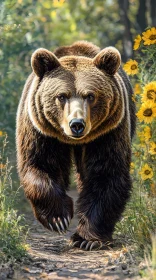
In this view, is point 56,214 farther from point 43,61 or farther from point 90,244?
point 43,61

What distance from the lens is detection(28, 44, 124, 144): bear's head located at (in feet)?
22.2

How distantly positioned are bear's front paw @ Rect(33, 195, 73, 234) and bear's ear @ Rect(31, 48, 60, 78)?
1.27 m

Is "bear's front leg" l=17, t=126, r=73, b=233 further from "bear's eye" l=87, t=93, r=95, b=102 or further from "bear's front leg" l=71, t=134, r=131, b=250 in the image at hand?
"bear's eye" l=87, t=93, r=95, b=102

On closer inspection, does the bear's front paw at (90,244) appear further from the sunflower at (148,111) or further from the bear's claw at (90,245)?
the sunflower at (148,111)

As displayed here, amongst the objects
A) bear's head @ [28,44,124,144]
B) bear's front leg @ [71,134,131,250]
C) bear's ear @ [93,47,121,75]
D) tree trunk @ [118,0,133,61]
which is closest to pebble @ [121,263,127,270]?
bear's front leg @ [71,134,131,250]

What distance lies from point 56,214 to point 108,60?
1.57m

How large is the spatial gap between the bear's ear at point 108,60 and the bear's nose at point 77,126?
1.00m

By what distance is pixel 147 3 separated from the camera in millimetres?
16219

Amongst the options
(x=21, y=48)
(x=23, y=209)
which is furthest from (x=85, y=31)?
(x=23, y=209)

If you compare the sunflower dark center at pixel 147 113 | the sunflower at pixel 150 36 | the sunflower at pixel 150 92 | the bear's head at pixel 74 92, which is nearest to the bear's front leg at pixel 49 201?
the bear's head at pixel 74 92

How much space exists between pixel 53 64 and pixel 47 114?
0.51 metres

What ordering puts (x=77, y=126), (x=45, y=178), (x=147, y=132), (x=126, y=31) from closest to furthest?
(x=77, y=126) → (x=45, y=178) → (x=147, y=132) → (x=126, y=31)

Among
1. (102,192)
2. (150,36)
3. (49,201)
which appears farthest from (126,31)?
(49,201)

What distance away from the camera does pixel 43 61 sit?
23.2 feet
